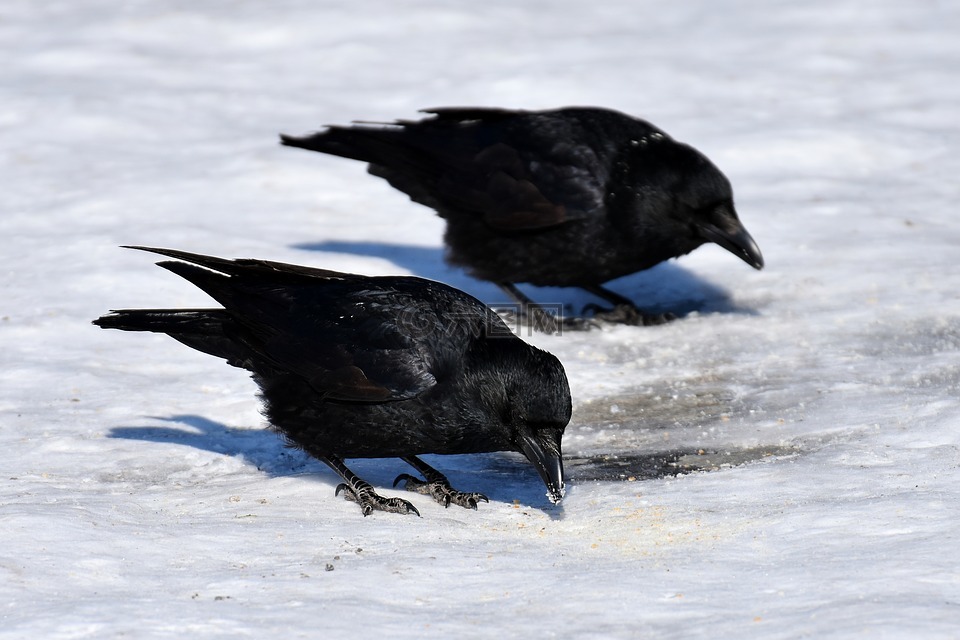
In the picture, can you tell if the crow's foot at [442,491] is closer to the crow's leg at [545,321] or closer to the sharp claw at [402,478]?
the sharp claw at [402,478]

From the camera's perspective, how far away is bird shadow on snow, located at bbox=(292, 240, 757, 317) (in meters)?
7.93

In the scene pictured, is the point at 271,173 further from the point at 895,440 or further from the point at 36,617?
the point at 36,617

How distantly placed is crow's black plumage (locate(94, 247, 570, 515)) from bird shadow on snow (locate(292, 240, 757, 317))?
2.68 metres

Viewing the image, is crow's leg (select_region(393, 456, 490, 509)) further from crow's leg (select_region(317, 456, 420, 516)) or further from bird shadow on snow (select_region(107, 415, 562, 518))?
crow's leg (select_region(317, 456, 420, 516))

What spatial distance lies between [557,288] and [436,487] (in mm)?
3500

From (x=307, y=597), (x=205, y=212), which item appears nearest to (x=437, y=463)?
(x=307, y=597)

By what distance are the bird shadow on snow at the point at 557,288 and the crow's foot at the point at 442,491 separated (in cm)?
285

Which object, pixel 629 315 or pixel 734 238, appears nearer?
pixel 734 238

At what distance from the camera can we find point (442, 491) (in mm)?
5102

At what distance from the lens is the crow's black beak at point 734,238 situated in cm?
734

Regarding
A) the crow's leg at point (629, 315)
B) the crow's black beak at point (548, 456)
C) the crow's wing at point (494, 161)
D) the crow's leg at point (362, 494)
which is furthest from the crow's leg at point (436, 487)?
the crow's wing at point (494, 161)

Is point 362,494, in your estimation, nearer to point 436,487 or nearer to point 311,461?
point 436,487

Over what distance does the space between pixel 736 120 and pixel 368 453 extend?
20.8ft

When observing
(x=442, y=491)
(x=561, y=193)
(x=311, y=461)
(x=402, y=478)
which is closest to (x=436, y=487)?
(x=442, y=491)
